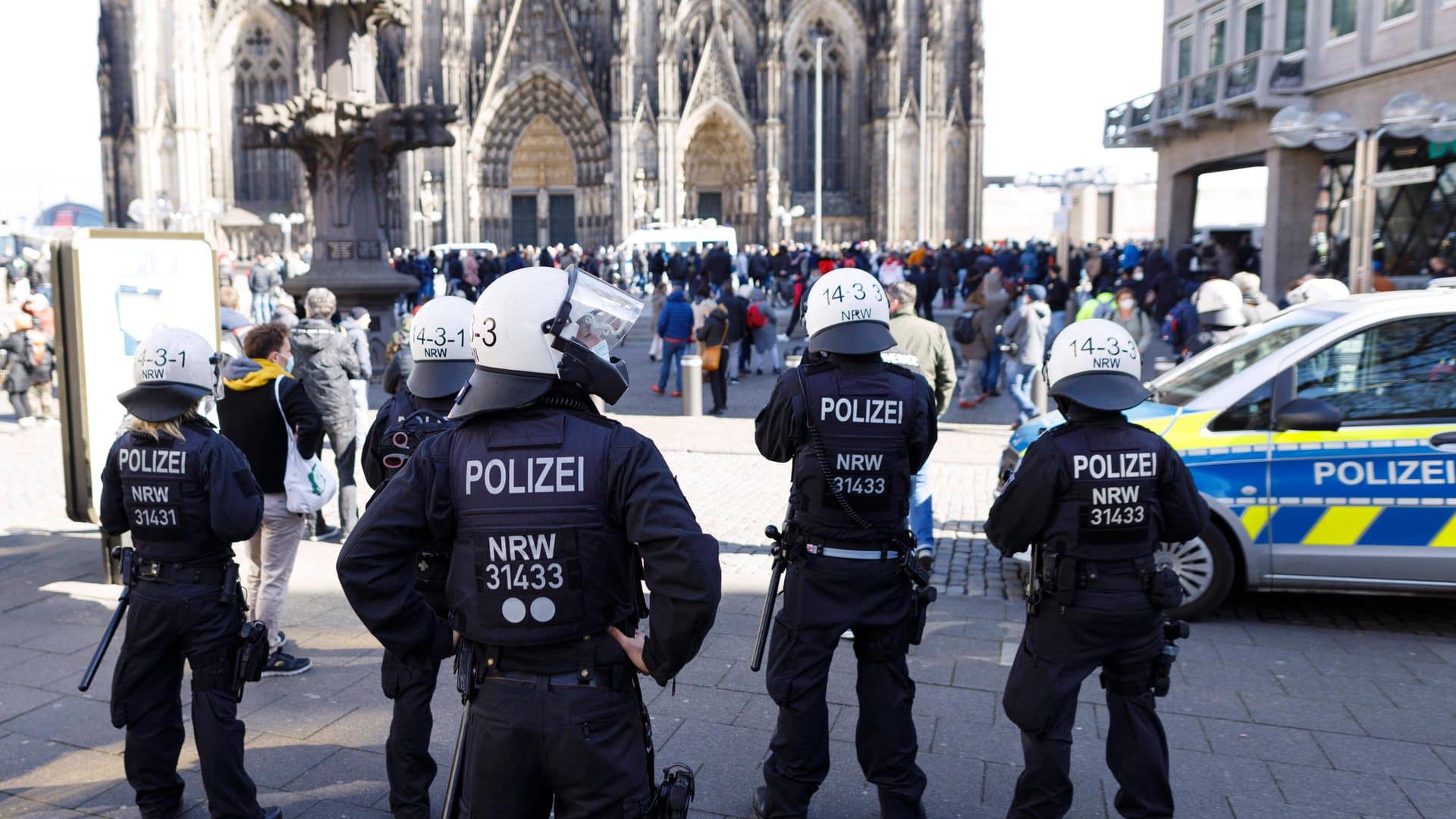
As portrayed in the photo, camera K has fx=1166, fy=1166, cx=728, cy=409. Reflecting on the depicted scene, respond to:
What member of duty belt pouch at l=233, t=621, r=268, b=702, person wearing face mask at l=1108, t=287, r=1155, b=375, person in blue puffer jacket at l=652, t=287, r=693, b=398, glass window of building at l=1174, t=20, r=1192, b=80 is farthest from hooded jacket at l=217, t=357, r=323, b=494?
glass window of building at l=1174, t=20, r=1192, b=80

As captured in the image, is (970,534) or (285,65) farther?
(285,65)

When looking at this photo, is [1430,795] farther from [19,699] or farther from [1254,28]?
[1254,28]

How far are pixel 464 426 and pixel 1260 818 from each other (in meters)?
3.09

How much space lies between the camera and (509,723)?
2566 mm

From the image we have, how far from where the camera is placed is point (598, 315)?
105 inches

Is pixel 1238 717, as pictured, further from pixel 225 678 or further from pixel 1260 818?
pixel 225 678

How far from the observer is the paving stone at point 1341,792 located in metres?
4.07

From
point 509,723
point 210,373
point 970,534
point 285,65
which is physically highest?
point 285,65

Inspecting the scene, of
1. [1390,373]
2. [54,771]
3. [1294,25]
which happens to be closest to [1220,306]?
[1390,373]

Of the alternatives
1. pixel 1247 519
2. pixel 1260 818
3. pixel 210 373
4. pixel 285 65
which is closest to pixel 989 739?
pixel 1260 818

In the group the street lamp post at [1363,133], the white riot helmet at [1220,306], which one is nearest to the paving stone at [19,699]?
the white riot helmet at [1220,306]

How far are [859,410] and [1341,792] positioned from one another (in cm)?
223

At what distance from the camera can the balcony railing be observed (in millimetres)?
22922

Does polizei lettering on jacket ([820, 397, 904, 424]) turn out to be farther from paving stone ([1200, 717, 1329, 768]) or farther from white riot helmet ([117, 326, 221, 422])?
white riot helmet ([117, 326, 221, 422])
